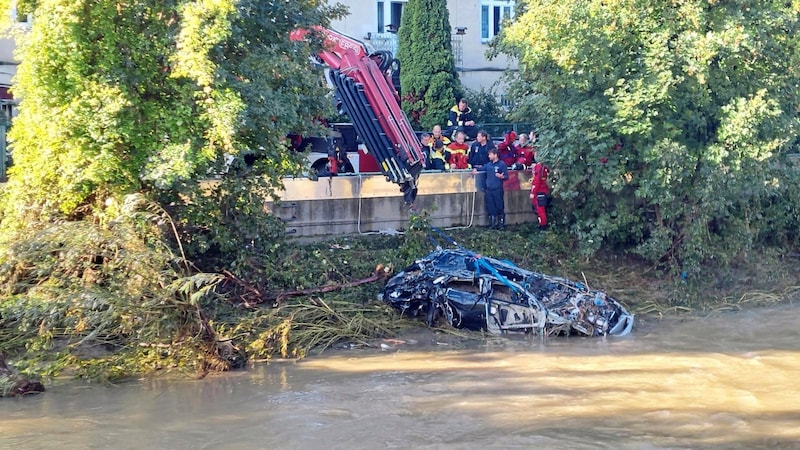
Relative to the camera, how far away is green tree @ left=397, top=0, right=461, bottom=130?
2544 centimetres

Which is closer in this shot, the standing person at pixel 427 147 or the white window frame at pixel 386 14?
the standing person at pixel 427 147

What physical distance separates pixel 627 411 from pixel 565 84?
7.15 meters

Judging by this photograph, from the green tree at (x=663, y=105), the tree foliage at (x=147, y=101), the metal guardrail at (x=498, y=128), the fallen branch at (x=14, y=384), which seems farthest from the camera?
the metal guardrail at (x=498, y=128)

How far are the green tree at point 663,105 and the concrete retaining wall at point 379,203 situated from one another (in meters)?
1.91

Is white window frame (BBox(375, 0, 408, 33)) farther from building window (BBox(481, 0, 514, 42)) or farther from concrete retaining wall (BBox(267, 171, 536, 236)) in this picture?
concrete retaining wall (BBox(267, 171, 536, 236))

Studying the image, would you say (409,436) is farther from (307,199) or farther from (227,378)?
(307,199)

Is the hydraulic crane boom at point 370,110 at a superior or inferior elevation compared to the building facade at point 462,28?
inferior

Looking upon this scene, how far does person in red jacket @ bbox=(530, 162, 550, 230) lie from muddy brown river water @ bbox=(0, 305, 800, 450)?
4424mm

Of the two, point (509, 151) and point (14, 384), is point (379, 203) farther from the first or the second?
point (14, 384)

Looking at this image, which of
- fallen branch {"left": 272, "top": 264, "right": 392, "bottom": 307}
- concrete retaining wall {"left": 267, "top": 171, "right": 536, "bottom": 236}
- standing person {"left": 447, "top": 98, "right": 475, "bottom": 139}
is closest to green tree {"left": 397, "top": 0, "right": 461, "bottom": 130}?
standing person {"left": 447, "top": 98, "right": 475, "bottom": 139}

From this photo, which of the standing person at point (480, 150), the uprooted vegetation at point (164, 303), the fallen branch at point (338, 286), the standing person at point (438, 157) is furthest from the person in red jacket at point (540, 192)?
the fallen branch at point (338, 286)

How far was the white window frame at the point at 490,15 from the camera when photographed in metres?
29.0

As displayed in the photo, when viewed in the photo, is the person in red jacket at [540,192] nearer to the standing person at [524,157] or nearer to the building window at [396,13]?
the standing person at [524,157]

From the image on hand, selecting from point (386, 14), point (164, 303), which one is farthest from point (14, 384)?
point (386, 14)
